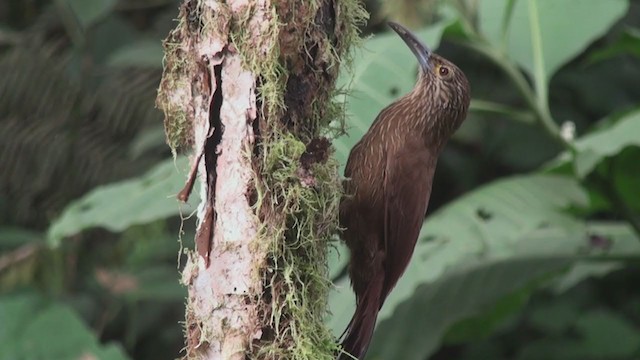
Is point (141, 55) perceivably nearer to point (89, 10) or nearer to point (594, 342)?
point (89, 10)

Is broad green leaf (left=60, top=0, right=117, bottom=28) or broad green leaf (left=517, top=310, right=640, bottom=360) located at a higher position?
broad green leaf (left=60, top=0, right=117, bottom=28)

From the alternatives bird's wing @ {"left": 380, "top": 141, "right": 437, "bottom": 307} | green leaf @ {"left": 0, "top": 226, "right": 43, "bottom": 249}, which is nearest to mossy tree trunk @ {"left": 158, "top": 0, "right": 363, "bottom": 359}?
bird's wing @ {"left": 380, "top": 141, "right": 437, "bottom": 307}

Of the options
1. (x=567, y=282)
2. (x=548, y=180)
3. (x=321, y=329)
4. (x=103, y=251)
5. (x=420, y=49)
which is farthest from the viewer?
(x=103, y=251)

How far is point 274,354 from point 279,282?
13cm

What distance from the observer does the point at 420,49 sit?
115 inches

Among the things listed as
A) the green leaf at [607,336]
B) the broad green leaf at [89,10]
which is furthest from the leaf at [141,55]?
the green leaf at [607,336]

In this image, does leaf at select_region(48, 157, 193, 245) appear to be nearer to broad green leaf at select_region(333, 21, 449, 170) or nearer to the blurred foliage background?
the blurred foliage background

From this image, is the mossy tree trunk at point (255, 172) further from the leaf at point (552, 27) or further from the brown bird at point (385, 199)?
the leaf at point (552, 27)

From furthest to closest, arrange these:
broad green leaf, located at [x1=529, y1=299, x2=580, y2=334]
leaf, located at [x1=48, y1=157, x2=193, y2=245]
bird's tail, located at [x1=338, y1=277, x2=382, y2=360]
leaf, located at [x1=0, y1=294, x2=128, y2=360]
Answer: broad green leaf, located at [x1=529, y1=299, x2=580, y2=334]
leaf, located at [x1=0, y1=294, x2=128, y2=360]
leaf, located at [x1=48, y1=157, x2=193, y2=245]
bird's tail, located at [x1=338, y1=277, x2=382, y2=360]

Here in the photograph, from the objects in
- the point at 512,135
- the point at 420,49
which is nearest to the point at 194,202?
the point at 420,49

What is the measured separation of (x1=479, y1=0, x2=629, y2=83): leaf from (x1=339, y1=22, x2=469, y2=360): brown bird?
64 centimetres

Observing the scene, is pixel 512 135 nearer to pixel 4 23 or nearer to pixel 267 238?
pixel 4 23

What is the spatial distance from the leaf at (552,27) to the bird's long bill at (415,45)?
469 mm

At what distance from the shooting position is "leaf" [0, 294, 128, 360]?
3.13 metres
